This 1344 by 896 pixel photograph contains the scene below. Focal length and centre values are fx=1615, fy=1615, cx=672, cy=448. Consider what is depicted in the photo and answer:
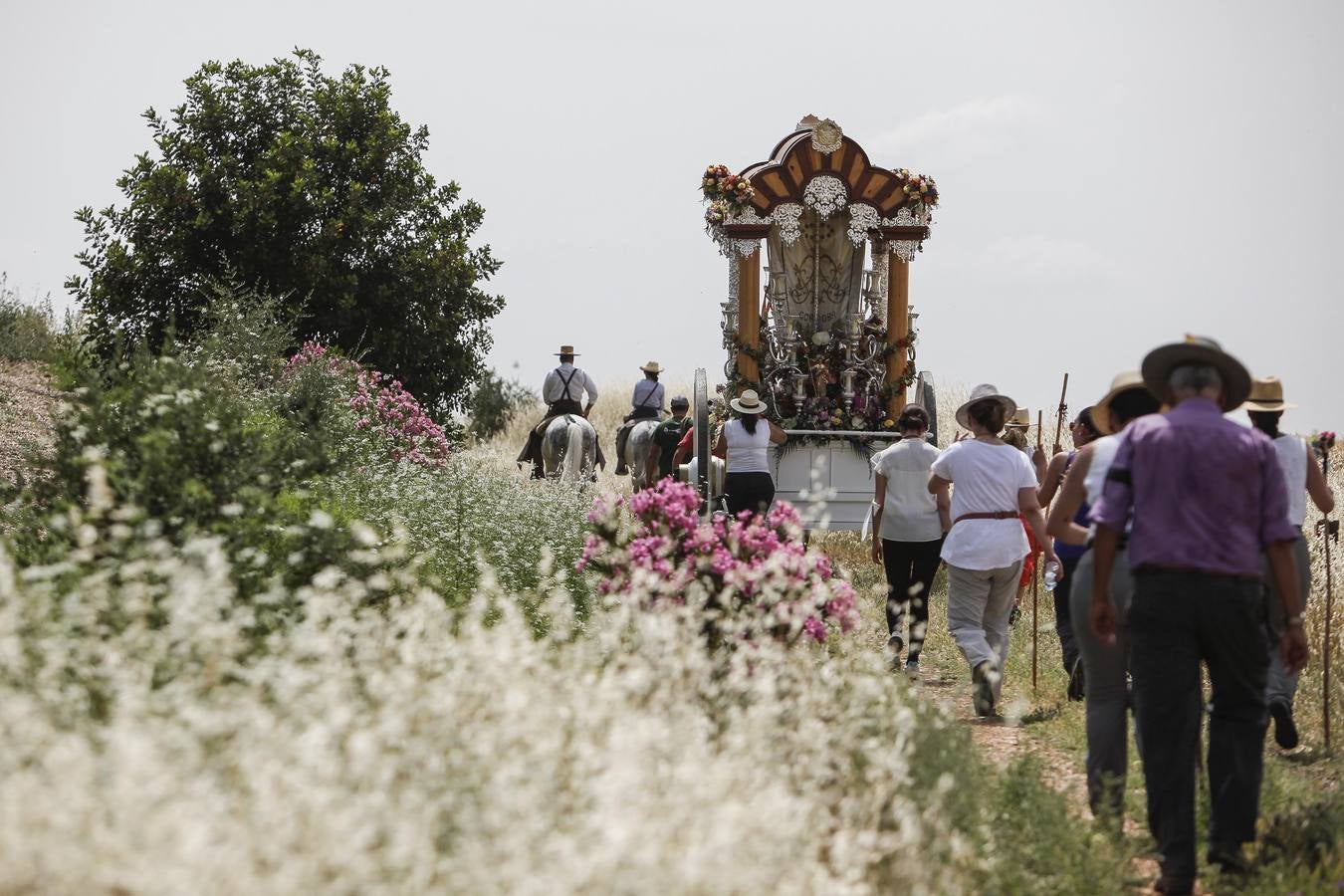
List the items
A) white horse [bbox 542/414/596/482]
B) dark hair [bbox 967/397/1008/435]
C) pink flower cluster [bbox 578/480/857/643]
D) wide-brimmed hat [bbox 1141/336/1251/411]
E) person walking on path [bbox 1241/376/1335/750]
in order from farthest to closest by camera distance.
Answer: white horse [bbox 542/414/596/482] → dark hair [bbox 967/397/1008/435] → person walking on path [bbox 1241/376/1335/750] → pink flower cluster [bbox 578/480/857/643] → wide-brimmed hat [bbox 1141/336/1251/411]

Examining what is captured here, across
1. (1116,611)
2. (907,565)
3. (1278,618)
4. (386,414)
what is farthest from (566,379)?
(1278,618)

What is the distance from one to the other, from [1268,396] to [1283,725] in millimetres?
1661

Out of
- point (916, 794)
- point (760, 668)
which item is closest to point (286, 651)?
point (760, 668)

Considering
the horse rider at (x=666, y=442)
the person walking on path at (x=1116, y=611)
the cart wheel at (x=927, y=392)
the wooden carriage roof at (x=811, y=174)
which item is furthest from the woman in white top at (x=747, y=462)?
the person walking on path at (x=1116, y=611)

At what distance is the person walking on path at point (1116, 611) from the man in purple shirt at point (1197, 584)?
7.5 inches

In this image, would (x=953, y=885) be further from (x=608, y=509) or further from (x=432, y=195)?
(x=432, y=195)

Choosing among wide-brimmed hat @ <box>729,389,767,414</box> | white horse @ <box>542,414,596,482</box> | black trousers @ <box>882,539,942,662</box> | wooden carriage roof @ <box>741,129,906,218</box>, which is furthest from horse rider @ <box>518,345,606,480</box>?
black trousers @ <box>882,539,942,662</box>

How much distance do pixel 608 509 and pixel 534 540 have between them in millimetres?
3105

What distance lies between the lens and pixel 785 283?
692 inches

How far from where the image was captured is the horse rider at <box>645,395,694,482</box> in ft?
58.5

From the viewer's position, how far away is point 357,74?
79.2ft

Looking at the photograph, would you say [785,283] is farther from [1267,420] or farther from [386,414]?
[1267,420]

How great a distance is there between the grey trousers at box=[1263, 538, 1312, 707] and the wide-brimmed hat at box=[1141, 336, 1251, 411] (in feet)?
2.14

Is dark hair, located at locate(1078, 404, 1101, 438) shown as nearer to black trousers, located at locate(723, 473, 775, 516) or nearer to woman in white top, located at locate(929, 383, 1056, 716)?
woman in white top, located at locate(929, 383, 1056, 716)
